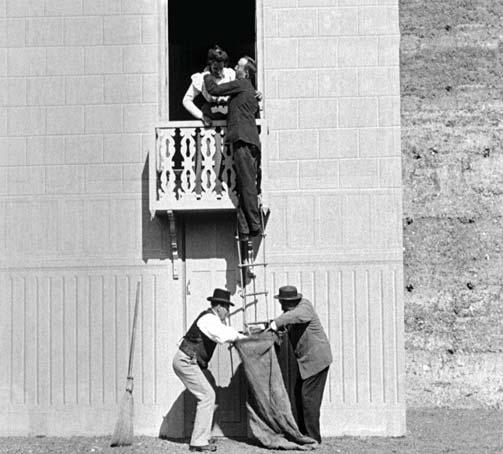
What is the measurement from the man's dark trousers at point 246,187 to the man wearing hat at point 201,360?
37.1 inches

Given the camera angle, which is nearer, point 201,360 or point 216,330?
point 216,330

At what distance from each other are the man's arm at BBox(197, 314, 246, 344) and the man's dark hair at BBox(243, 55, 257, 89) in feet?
10.3

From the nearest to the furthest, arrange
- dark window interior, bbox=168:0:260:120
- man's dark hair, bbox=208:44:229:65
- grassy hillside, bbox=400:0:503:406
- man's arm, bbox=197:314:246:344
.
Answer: man's arm, bbox=197:314:246:344 → man's dark hair, bbox=208:44:229:65 → dark window interior, bbox=168:0:260:120 → grassy hillside, bbox=400:0:503:406

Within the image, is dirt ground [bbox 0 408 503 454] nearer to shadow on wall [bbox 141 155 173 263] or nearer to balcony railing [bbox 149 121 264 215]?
shadow on wall [bbox 141 155 173 263]

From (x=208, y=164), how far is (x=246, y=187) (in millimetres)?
624

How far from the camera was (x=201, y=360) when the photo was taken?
12398 mm

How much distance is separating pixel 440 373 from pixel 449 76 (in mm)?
5142

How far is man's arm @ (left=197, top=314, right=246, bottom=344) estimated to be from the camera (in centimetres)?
1219

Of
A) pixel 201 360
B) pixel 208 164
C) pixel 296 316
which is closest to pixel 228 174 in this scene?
pixel 208 164

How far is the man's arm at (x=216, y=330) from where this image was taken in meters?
12.2

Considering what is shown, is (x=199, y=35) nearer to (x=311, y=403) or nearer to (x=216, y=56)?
(x=216, y=56)

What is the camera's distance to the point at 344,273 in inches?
523

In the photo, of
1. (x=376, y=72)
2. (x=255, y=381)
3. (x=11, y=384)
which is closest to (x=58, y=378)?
(x=11, y=384)

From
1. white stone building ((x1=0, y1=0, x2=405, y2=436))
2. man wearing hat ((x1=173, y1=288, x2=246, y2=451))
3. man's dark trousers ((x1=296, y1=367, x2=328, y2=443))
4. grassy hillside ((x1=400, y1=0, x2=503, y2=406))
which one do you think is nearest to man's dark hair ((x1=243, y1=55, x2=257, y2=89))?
white stone building ((x1=0, y1=0, x2=405, y2=436))
